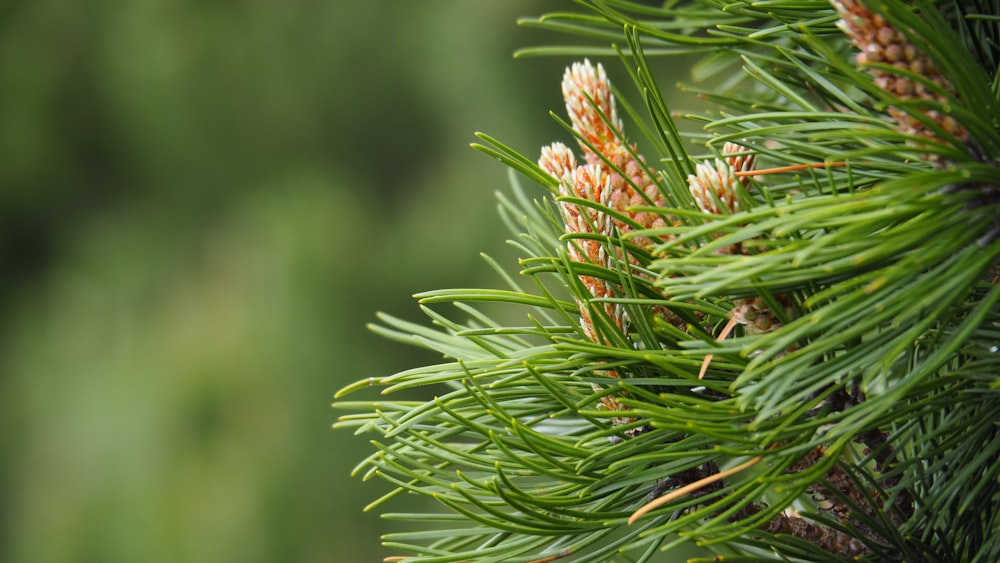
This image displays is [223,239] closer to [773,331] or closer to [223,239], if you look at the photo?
[223,239]

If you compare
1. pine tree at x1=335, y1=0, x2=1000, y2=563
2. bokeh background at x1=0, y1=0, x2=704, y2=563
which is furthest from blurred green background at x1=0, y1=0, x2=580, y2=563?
pine tree at x1=335, y1=0, x2=1000, y2=563

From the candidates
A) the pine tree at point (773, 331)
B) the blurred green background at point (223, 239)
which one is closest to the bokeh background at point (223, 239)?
the blurred green background at point (223, 239)

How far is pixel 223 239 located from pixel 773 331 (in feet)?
6.70

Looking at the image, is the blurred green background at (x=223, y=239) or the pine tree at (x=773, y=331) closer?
the pine tree at (x=773, y=331)

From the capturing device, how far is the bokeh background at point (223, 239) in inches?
70.8

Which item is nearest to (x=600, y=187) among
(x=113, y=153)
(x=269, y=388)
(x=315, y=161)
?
(x=269, y=388)

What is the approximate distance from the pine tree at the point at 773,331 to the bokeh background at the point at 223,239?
61.2 inches

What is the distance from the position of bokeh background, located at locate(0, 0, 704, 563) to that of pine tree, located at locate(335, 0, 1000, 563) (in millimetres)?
1554

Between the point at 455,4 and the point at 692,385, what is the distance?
192cm

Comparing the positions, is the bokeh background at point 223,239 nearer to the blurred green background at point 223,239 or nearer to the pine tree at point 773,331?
the blurred green background at point 223,239

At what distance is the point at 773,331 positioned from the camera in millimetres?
213

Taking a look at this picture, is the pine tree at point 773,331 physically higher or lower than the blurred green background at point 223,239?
lower

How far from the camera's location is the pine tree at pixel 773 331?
0.20 m

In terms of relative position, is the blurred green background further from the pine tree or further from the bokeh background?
the pine tree
